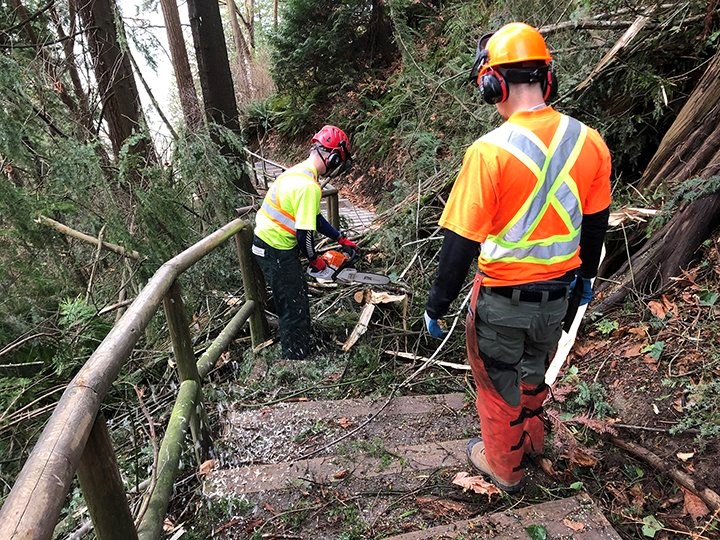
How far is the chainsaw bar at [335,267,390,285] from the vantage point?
4.26 m

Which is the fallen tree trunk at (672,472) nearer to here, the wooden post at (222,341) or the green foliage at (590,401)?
the green foliage at (590,401)

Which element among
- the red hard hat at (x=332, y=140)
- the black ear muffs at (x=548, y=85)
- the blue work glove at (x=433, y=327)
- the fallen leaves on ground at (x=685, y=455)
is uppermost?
the black ear muffs at (x=548, y=85)

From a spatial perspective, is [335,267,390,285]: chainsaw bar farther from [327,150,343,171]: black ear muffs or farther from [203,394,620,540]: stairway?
[203,394,620,540]: stairway

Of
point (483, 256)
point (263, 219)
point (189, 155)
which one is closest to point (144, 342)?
point (263, 219)

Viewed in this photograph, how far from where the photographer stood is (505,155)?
6.24 ft

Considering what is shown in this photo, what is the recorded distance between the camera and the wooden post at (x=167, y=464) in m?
1.68

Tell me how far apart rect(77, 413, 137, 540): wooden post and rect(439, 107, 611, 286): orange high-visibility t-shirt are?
4.93 feet

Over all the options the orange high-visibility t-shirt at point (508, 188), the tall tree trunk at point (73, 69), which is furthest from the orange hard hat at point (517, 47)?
the tall tree trunk at point (73, 69)

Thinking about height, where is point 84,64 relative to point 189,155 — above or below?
above

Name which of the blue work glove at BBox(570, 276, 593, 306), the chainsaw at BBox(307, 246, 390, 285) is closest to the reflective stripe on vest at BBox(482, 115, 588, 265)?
the blue work glove at BBox(570, 276, 593, 306)

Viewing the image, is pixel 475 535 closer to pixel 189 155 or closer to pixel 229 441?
pixel 229 441

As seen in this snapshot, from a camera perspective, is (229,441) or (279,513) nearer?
(279,513)

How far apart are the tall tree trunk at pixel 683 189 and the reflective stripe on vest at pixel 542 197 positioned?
5.45 ft

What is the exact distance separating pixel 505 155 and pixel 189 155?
4.02 m
